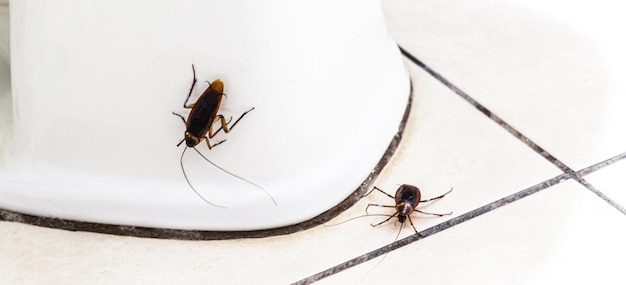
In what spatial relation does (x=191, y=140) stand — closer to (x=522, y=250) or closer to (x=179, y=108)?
(x=179, y=108)

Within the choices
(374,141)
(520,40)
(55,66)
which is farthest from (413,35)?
(55,66)

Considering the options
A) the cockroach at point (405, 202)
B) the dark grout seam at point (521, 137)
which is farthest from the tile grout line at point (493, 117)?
the cockroach at point (405, 202)

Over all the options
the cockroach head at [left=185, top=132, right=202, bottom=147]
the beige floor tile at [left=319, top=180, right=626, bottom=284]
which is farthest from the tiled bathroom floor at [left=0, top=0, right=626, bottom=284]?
the cockroach head at [left=185, top=132, right=202, bottom=147]

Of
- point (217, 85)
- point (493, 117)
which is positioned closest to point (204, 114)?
point (217, 85)

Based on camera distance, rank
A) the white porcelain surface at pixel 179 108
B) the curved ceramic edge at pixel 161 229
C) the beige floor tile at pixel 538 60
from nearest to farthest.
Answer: the white porcelain surface at pixel 179 108 < the curved ceramic edge at pixel 161 229 < the beige floor tile at pixel 538 60

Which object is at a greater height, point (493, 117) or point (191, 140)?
point (191, 140)

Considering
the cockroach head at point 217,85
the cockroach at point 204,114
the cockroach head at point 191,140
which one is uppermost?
the cockroach head at point 217,85

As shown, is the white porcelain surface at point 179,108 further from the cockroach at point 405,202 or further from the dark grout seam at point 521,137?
the dark grout seam at point 521,137
